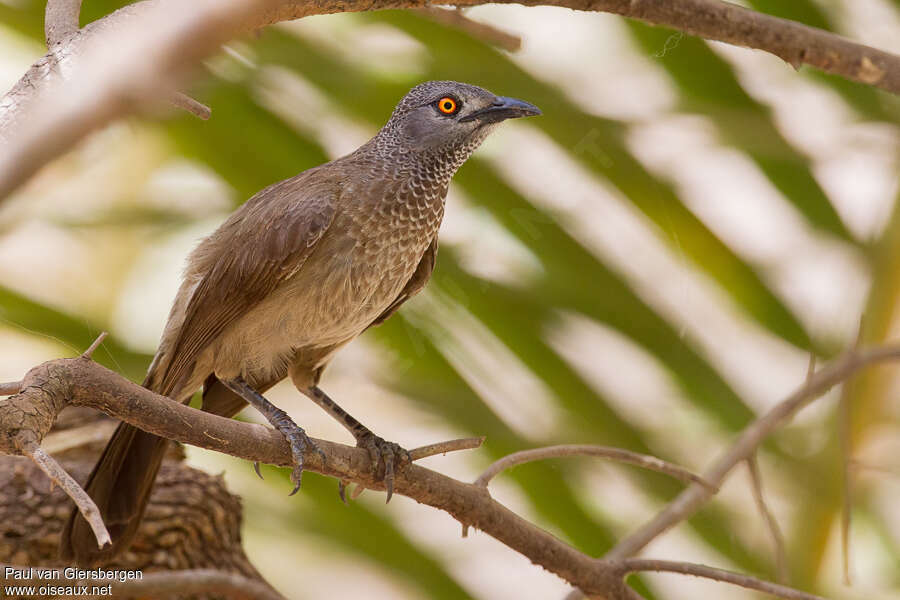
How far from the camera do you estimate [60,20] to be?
83.7 inches

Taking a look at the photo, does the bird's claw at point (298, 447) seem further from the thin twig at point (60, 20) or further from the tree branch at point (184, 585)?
the thin twig at point (60, 20)

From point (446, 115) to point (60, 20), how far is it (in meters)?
1.30

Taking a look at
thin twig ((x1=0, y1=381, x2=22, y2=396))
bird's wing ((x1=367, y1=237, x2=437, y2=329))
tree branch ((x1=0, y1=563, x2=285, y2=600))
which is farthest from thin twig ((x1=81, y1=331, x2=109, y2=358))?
bird's wing ((x1=367, y1=237, x2=437, y2=329))

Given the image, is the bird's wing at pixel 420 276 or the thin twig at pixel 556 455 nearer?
the thin twig at pixel 556 455

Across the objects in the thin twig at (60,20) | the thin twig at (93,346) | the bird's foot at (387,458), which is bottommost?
the bird's foot at (387,458)

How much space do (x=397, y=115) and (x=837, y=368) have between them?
1606 millimetres

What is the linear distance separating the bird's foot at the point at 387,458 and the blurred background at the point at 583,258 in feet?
1.17

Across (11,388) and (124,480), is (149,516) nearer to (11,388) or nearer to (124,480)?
(124,480)

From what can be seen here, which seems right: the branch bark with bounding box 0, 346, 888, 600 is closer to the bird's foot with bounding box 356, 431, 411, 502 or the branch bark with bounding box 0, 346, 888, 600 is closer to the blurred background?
the bird's foot with bounding box 356, 431, 411, 502

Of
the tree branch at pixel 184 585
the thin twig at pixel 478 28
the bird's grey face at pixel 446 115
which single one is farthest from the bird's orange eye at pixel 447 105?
the tree branch at pixel 184 585

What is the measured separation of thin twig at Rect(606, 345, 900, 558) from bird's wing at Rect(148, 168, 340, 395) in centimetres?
127

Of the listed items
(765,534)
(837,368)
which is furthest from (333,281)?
(765,534)

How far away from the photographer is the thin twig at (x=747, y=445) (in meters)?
2.73

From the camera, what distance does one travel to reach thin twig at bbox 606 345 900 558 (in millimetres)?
2727
